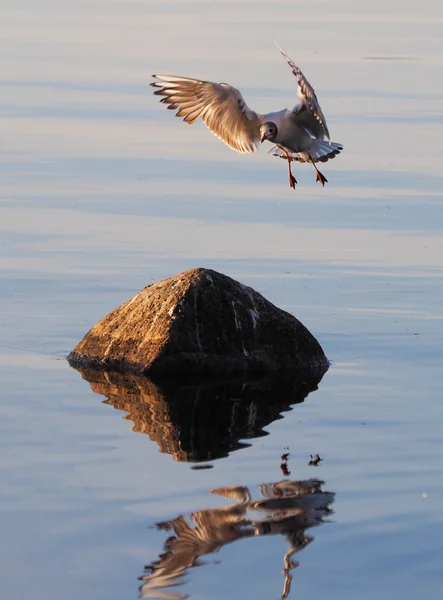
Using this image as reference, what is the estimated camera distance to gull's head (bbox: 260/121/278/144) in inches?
544

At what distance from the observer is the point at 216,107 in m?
14.0

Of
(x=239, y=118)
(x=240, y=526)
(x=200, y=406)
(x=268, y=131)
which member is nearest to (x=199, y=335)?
(x=200, y=406)

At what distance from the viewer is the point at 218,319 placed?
11.7 metres

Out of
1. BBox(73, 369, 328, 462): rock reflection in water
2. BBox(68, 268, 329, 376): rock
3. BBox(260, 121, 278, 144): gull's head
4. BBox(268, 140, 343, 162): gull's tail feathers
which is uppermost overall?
BBox(260, 121, 278, 144): gull's head

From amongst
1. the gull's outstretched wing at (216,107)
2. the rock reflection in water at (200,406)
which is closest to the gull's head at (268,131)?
the gull's outstretched wing at (216,107)

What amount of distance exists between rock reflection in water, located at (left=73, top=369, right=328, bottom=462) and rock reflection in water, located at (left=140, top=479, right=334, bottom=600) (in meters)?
0.84

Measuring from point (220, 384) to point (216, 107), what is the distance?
11.9 ft

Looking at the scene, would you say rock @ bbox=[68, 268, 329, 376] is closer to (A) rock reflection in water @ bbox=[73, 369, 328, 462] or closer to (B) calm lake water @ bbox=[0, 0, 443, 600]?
(A) rock reflection in water @ bbox=[73, 369, 328, 462]

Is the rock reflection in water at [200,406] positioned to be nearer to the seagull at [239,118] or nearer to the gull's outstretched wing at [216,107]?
the seagull at [239,118]

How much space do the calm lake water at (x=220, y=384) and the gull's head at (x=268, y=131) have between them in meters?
1.39

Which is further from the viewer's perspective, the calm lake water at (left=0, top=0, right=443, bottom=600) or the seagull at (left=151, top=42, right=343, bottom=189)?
the seagull at (left=151, top=42, right=343, bottom=189)

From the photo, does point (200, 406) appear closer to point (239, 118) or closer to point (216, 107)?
point (216, 107)

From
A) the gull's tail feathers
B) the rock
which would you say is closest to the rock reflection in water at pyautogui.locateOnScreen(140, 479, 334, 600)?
the rock

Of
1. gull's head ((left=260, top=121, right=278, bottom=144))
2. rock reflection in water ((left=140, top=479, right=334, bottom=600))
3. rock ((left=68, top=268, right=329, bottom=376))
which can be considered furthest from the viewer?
gull's head ((left=260, top=121, right=278, bottom=144))
